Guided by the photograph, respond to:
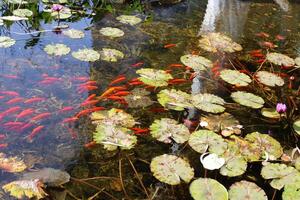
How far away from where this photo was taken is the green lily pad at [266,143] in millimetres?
2473

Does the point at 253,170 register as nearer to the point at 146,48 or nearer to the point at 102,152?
the point at 102,152

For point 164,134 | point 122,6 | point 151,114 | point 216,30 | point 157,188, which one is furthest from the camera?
point 122,6

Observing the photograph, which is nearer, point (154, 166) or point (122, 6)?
point (154, 166)

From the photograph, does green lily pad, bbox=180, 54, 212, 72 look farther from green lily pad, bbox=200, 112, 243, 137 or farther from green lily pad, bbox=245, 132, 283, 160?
green lily pad, bbox=245, 132, 283, 160

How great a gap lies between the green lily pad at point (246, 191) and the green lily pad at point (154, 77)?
1.25 m

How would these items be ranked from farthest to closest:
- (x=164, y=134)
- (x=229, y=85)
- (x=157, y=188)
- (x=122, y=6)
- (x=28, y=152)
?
(x=122, y=6), (x=229, y=85), (x=164, y=134), (x=28, y=152), (x=157, y=188)

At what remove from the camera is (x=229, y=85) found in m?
3.39

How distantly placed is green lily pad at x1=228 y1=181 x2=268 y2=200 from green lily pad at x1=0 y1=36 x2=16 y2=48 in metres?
2.63

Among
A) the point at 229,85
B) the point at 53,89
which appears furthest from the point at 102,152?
the point at 229,85

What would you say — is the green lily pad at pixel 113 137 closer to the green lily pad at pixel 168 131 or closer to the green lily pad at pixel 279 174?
the green lily pad at pixel 168 131

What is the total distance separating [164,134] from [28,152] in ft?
3.04

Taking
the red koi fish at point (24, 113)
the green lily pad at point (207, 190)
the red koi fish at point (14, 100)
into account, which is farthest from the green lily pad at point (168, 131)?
the red koi fish at point (14, 100)

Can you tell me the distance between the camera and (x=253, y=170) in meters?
2.41

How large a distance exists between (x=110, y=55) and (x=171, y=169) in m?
1.74
